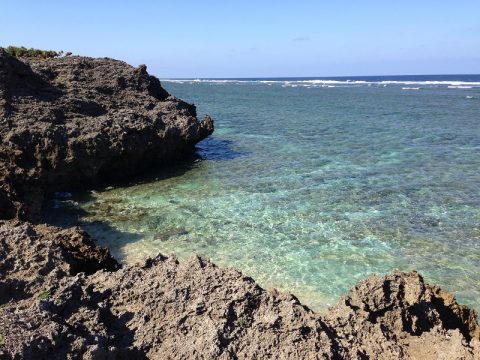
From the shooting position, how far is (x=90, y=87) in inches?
691

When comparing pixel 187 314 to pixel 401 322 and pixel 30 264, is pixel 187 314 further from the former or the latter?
pixel 401 322

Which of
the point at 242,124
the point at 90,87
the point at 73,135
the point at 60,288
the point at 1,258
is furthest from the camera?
the point at 242,124

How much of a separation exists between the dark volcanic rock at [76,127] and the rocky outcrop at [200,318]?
5.93 m

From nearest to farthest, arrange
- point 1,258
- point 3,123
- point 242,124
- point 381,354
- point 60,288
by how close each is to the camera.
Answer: point 381,354
point 60,288
point 1,258
point 3,123
point 242,124

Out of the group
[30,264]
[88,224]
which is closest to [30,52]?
[88,224]

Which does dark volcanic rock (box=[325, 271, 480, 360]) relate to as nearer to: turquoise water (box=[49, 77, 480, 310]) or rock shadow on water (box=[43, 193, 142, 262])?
turquoise water (box=[49, 77, 480, 310])

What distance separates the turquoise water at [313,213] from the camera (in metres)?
9.16

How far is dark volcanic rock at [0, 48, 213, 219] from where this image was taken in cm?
1261

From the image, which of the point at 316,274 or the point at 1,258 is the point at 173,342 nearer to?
the point at 1,258

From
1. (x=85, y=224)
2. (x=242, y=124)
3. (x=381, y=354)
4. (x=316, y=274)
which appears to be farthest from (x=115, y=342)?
(x=242, y=124)

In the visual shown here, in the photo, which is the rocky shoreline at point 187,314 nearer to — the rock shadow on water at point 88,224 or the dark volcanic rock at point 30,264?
the dark volcanic rock at point 30,264

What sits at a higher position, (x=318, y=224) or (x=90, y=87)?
(x=90, y=87)

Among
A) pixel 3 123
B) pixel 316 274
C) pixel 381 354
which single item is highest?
pixel 3 123

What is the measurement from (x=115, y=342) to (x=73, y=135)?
11.4m
